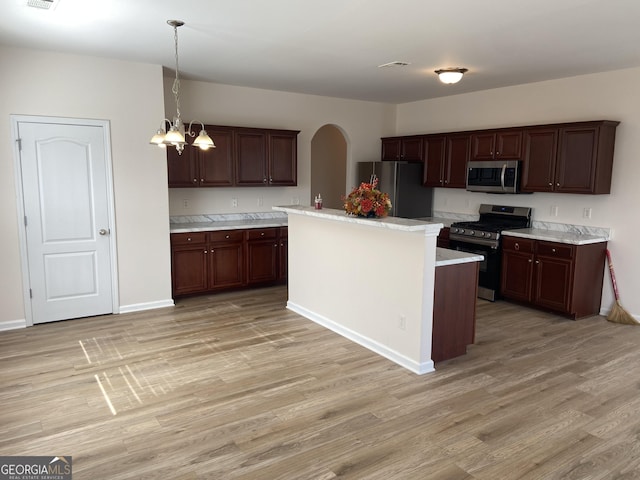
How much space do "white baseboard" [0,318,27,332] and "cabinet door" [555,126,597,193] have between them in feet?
19.5

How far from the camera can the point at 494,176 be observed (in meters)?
5.92

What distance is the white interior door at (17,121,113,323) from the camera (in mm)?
4652

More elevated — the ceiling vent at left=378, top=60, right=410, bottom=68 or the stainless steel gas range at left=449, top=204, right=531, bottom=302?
the ceiling vent at left=378, top=60, right=410, bottom=68

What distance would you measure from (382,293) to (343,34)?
2217 mm

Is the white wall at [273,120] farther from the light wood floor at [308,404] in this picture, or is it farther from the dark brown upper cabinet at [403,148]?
the light wood floor at [308,404]

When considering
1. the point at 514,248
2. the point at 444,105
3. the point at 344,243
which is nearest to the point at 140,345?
the point at 344,243

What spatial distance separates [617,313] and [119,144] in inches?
225

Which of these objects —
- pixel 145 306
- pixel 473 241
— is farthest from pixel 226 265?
pixel 473 241

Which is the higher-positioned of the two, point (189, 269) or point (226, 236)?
point (226, 236)

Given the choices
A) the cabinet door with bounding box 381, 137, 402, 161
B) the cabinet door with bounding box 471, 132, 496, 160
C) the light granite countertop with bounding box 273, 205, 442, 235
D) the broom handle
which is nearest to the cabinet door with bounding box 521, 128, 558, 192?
the cabinet door with bounding box 471, 132, 496, 160

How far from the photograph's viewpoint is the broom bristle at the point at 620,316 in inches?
197

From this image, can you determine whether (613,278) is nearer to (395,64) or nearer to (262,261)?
(395,64)

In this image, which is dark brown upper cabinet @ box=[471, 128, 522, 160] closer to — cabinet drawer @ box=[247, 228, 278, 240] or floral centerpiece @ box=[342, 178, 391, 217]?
floral centerpiece @ box=[342, 178, 391, 217]

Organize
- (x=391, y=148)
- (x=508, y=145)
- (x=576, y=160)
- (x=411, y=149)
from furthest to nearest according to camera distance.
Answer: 1. (x=391, y=148)
2. (x=411, y=149)
3. (x=508, y=145)
4. (x=576, y=160)
